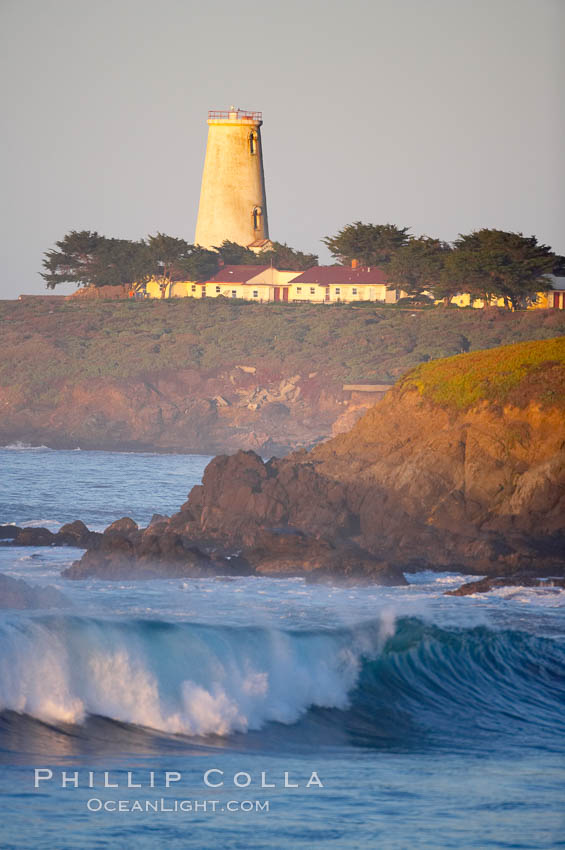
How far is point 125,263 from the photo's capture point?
81938 millimetres

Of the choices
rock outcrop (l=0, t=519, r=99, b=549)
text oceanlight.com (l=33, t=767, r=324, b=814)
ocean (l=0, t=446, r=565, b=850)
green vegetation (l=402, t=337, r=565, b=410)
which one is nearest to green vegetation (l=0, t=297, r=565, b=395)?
green vegetation (l=402, t=337, r=565, b=410)

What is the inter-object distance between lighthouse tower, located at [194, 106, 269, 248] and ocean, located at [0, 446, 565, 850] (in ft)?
186

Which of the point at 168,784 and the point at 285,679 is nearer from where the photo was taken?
the point at 168,784

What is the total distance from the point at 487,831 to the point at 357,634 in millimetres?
7053

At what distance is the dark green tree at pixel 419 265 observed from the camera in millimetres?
71625

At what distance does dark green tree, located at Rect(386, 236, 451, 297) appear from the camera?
71.6 meters

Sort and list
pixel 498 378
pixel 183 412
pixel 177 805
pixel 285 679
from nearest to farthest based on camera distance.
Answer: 1. pixel 177 805
2. pixel 285 679
3. pixel 498 378
4. pixel 183 412

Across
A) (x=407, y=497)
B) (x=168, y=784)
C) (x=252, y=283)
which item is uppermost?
(x=252, y=283)

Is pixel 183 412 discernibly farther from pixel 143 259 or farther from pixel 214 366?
pixel 143 259

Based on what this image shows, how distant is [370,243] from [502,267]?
14.7m

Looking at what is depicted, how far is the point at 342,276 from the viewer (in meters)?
79.1

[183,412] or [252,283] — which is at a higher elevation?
[252,283]

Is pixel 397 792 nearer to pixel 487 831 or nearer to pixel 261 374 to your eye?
pixel 487 831

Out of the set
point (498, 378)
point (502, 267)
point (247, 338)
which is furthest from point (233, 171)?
point (498, 378)
